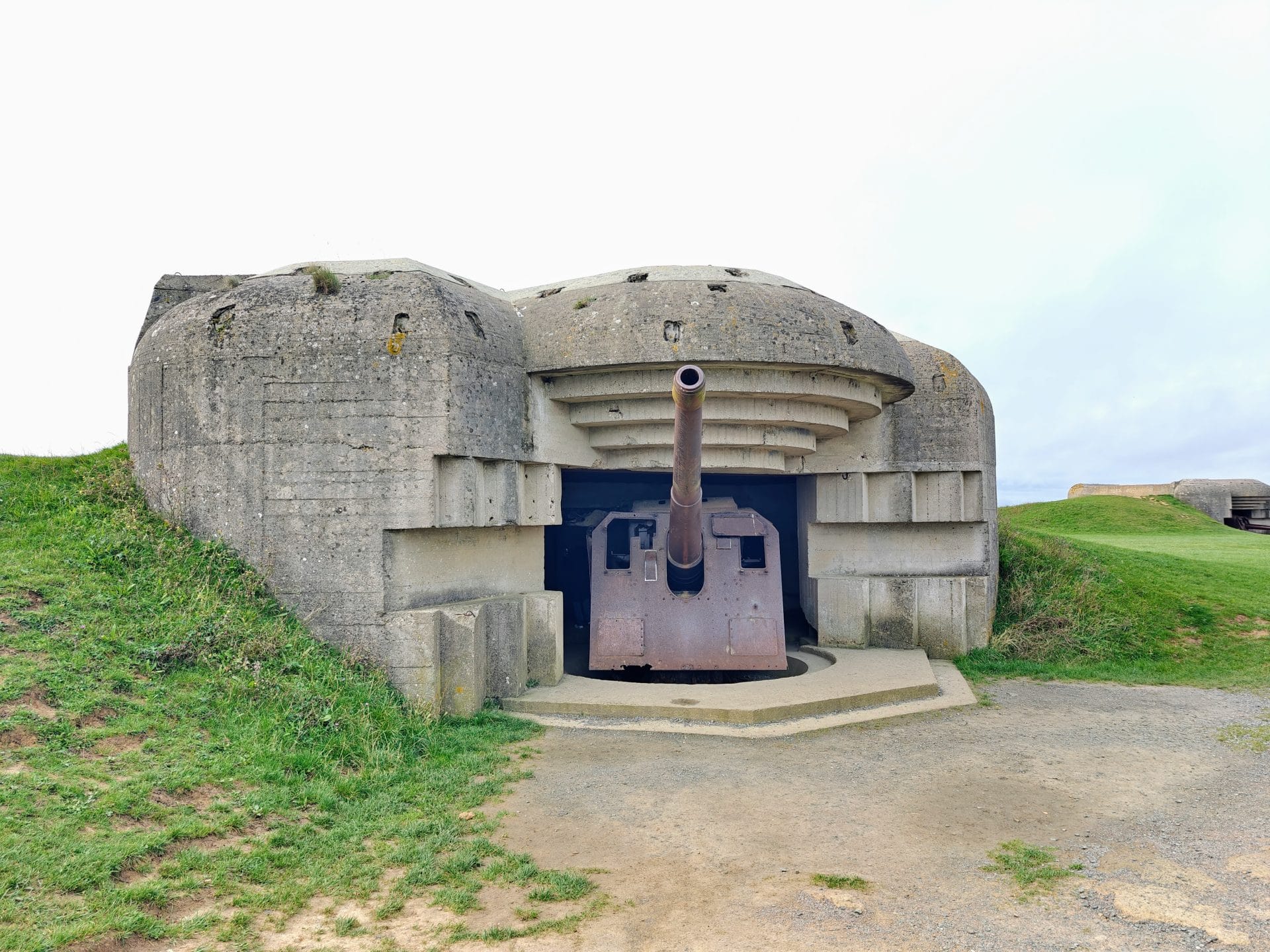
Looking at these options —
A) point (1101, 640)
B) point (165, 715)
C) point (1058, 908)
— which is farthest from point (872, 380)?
point (165, 715)

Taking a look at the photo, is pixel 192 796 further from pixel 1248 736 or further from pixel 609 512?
pixel 1248 736

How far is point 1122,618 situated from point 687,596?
5094mm

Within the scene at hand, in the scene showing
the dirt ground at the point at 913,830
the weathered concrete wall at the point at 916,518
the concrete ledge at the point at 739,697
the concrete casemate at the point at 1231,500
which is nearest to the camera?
the dirt ground at the point at 913,830

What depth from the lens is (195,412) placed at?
22.6 ft

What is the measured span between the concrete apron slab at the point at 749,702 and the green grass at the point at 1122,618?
1.64 m

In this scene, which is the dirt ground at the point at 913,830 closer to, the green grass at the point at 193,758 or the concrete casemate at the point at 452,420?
the green grass at the point at 193,758

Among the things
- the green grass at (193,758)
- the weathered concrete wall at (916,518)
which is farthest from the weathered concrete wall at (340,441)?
the weathered concrete wall at (916,518)

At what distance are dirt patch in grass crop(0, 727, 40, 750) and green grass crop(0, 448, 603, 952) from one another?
10 millimetres

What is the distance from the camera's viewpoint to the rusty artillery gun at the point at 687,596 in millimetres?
8227

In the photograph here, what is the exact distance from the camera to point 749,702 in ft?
21.9

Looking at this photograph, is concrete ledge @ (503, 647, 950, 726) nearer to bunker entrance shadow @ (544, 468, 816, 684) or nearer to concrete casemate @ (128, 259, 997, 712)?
concrete casemate @ (128, 259, 997, 712)

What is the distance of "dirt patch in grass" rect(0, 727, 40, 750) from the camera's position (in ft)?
13.8

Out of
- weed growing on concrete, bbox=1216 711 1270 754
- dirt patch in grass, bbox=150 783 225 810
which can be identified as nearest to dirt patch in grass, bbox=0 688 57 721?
dirt patch in grass, bbox=150 783 225 810

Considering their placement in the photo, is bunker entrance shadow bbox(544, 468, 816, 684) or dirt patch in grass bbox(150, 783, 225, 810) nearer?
dirt patch in grass bbox(150, 783, 225, 810)
